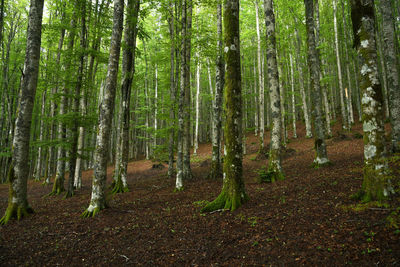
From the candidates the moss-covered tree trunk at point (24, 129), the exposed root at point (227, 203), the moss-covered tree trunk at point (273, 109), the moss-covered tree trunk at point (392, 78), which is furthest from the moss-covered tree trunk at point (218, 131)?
the moss-covered tree trunk at point (24, 129)

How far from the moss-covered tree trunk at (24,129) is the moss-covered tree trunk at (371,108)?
936 cm

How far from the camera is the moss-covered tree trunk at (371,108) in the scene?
3.86 m

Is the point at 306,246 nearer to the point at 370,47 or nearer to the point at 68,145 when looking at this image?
the point at 370,47

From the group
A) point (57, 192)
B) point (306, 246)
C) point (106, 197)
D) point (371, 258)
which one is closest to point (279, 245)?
point (306, 246)

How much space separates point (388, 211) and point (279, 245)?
1.99m

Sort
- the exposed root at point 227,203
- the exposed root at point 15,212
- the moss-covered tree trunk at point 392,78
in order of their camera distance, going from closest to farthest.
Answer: the exposed root at point 227,203 < the exposed root at point 15,212 < the moss-covered tree trunk at point 392,78

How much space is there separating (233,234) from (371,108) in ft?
12.2

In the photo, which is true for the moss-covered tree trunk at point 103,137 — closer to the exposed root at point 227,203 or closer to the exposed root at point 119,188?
the exposed root at point 227,203

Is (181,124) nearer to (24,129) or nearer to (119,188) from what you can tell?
(119,188)

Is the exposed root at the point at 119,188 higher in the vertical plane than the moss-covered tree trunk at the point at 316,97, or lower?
lower

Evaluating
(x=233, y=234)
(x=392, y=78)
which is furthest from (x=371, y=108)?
(x=392, y=78)

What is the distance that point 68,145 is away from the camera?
29.7ft

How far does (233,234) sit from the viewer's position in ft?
13.7

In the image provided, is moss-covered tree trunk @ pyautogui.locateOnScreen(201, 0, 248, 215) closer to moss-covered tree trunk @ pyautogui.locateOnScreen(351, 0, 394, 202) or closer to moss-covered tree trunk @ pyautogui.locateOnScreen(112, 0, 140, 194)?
moss-covered tree trunk @ pyautogui.locateOnScreen(351, 0, 394, 202)
